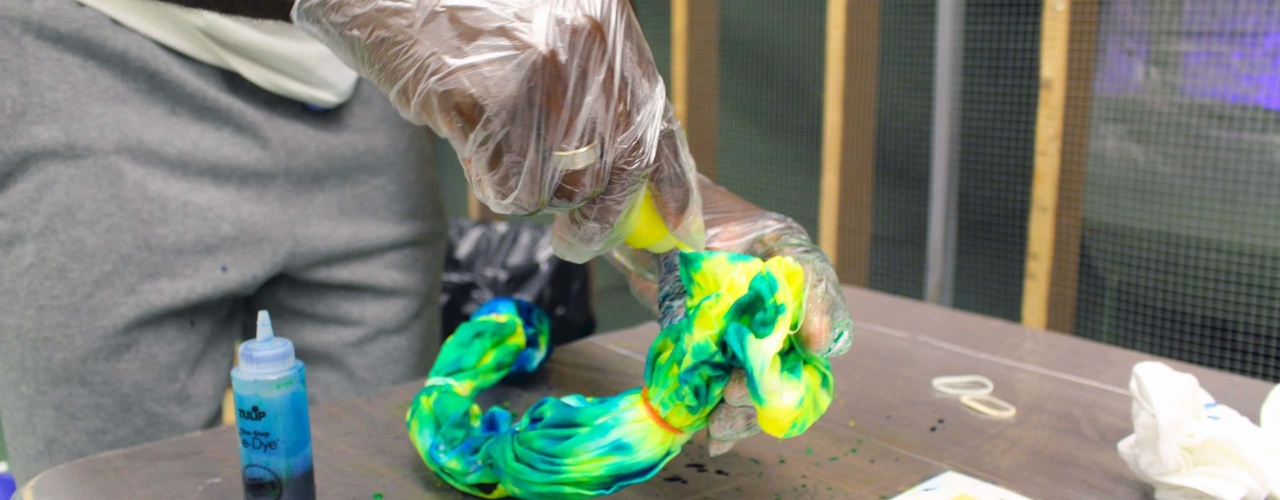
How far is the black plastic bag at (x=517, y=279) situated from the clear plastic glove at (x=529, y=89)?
1265 millimetres

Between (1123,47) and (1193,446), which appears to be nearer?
(1193,446)

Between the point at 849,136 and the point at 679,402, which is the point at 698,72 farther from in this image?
the point at 679,402

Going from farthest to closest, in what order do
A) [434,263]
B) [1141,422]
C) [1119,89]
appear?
[1119,89] → [434,263] → [1141,422]

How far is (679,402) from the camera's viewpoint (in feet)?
2.17

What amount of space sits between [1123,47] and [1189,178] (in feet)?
0.92

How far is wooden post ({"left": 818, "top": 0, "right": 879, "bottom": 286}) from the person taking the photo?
6.69 ft

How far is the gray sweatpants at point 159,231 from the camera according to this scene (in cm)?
82

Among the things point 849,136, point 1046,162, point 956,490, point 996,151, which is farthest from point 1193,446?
point 849,136

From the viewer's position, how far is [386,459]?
0.82m

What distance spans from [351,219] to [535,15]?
1.68 ft

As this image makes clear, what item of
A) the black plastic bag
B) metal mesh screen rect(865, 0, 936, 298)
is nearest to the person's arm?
the black plastic bag

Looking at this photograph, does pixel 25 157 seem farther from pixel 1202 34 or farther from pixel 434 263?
pixel 1202 34

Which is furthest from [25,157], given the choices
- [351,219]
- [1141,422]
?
[1141,422]

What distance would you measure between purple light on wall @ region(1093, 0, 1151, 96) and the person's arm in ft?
5.06
